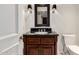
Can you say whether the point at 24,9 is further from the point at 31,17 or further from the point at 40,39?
the point at 40,39

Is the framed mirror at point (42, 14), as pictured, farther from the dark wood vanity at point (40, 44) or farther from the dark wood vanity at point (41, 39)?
the dark wood vanity at point (40, 44)

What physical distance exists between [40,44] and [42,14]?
35cm

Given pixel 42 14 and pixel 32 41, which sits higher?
pixel 42 14

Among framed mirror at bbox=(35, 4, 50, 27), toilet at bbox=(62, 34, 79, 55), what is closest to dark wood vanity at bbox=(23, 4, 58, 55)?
framed mirror at bbox=(35, 4, 50, 27)

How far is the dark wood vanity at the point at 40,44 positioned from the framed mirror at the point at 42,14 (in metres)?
0.16

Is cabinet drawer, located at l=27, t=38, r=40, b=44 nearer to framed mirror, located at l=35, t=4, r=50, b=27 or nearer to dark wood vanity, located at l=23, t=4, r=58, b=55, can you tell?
dark wood vanity, located at l=23, t=4, r=58, b=55

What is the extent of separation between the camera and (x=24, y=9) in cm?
144

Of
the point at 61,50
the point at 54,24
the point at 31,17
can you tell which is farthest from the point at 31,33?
the point at 61,50

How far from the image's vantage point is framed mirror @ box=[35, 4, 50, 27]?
1480 millimetres

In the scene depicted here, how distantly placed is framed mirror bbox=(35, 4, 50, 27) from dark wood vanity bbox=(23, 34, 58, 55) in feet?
0.53

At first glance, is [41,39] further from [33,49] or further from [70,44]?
[70,44]

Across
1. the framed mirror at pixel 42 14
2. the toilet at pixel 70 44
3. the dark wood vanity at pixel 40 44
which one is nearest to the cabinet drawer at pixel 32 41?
the dark wood vanity at pixel 40 44

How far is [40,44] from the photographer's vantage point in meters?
1.56

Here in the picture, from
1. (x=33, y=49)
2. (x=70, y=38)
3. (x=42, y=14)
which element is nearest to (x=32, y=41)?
(x=33, y=49)
